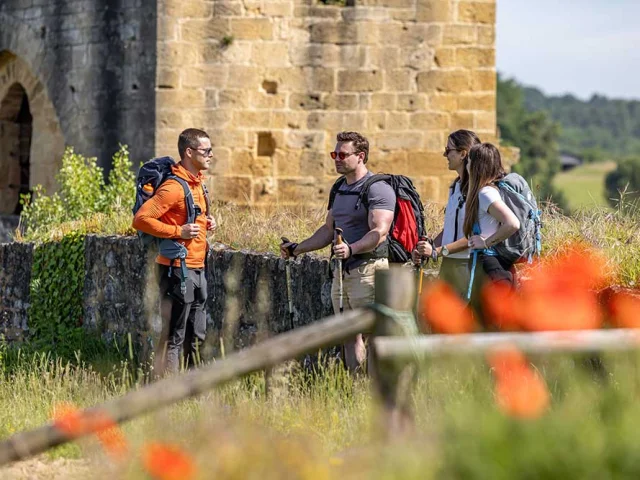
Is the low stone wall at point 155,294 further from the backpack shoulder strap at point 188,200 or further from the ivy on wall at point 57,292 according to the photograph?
the backpack shoulder strap at point 188,200

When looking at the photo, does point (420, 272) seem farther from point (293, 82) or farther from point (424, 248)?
point (293, 82)

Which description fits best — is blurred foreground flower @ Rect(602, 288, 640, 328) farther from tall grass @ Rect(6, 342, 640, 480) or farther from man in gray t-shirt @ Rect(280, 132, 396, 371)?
man in gray t-shirt @ Rect(280, 132, 396, 371)

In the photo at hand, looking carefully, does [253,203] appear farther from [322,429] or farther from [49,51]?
[322,429]

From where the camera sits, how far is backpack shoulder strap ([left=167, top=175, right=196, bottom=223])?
8188 millimetres

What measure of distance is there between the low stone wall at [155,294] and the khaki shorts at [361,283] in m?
0.83

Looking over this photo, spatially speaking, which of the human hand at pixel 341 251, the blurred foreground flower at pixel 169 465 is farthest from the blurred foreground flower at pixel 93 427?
the human hand at pixel 341 251

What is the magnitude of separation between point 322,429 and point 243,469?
218cm

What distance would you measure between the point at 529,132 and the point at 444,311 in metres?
71.1

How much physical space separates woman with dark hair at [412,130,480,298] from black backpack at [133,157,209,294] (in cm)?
153

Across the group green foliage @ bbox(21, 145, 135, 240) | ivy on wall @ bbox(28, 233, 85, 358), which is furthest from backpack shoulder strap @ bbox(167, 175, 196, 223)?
green foliage @ bbox(21, 145, 135, 240)

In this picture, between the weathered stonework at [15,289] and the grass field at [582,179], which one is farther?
the grass field at [582,179]

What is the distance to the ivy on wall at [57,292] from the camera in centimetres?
1123

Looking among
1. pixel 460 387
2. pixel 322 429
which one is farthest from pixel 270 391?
pixel 460 387

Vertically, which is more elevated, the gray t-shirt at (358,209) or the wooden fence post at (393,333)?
the gray t-shirt at (358,209)
